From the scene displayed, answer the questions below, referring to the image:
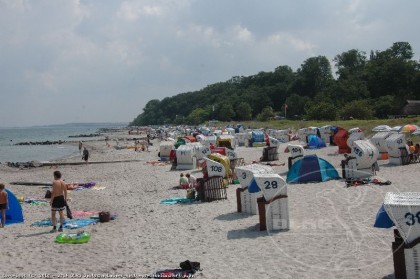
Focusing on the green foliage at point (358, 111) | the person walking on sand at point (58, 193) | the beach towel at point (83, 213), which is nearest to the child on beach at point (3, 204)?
the person walking on sand at point (58, 193)

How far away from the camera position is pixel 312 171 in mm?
16828

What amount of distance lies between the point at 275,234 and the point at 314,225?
1.15 metres

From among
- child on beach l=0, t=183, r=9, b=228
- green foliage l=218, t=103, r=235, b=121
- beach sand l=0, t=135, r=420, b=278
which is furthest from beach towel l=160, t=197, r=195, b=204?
green foliage l=218, t=103, r=235, b=121

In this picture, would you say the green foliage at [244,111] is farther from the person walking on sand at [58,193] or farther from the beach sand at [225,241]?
the person walking on sand at [58,193]

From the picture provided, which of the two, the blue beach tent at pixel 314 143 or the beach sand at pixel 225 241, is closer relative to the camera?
the beach sand at pixel 225 241

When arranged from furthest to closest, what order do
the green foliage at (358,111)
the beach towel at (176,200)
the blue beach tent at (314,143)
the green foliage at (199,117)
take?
the green foliage at (199,117), the green foliage at (358,111), the blue beach tent at (314,143), the beach towel at (176,200)

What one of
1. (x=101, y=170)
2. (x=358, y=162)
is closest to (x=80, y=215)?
(x=358, y=162)

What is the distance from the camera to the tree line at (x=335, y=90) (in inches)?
2514

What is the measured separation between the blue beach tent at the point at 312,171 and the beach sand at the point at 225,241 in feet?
2.34

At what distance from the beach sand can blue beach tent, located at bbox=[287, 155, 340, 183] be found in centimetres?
71

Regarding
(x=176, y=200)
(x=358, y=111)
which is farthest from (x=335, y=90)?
(x=176, y=200)

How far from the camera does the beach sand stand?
809cm

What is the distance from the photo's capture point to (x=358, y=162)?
1662cm

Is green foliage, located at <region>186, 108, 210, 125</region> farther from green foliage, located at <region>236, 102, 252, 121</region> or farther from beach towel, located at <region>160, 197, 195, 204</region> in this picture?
beach towel, located at <region>160, 197, 195, 204</region>
